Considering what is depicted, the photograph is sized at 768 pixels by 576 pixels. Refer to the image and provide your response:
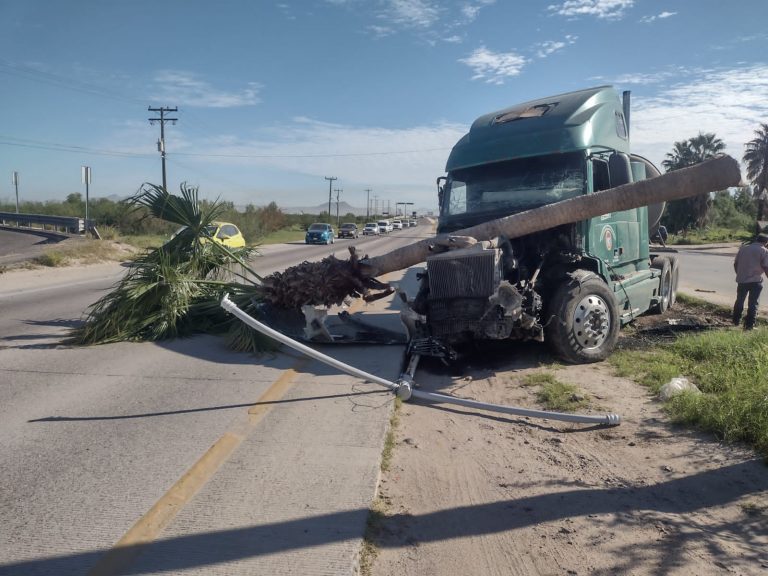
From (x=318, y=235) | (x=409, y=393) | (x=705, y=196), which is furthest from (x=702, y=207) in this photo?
(x=409, y=393)

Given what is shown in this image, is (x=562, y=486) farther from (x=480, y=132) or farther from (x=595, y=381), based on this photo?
(x=480, y=132)

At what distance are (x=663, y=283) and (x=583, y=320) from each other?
4.47 metres

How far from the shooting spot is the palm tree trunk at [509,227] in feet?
21.6

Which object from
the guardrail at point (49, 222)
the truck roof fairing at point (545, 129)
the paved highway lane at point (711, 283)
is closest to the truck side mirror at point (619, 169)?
the truck roof fairing at point (545, 129)

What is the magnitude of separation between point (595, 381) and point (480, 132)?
4011 millimetres

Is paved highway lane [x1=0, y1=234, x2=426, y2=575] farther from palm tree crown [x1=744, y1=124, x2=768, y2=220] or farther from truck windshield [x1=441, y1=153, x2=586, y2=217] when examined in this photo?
palm tree crown [x1=744, y1=124, x2=768, y2=220]

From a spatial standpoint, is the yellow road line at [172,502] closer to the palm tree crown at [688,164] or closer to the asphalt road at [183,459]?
the asphalt road at [183,459]

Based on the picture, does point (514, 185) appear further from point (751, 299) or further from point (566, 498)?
point (566, 498)

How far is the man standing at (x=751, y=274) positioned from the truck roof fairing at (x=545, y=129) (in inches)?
116

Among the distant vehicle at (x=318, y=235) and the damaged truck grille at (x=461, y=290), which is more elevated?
the distant vehicle at (x=318, y=235)

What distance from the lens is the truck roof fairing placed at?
7906 mm

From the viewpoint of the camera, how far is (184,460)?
4391 millimetres

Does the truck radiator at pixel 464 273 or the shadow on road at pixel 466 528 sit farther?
the truck radiator at pixel 464 273

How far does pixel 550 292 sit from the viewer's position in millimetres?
7637
